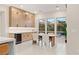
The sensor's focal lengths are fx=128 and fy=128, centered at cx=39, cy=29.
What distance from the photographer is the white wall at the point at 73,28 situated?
186 cm

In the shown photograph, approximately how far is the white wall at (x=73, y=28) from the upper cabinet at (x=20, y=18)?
561 cm

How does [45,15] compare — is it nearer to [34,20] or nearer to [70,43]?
[34,20]

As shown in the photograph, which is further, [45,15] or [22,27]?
[45,15]

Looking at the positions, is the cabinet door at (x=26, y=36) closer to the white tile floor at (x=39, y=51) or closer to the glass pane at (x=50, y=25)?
the white tile floor at (x=39, y=51)

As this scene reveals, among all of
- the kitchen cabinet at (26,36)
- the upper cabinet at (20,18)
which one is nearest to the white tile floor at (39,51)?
the kitchen cabinet at (26,36)

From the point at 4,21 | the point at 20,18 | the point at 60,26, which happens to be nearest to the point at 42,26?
the point at 60,26

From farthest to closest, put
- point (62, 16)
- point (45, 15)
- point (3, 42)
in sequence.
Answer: point (45, 15), point (62, 16), point (3, 42)

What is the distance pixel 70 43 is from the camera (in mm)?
2004

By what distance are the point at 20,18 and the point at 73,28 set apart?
6575 millimetres

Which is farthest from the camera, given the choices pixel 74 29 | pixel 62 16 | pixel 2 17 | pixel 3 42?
pixel 62 16

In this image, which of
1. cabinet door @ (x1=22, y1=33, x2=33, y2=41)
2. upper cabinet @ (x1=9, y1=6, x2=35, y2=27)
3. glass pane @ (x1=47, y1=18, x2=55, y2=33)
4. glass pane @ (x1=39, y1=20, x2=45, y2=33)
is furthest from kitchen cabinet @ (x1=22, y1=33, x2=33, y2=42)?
glass pane @ (x1=47, y1=18, x2=55, y2=33)

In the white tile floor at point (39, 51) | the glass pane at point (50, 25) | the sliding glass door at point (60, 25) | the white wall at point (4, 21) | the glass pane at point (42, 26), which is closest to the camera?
the white tile floor at point (39, 51)
